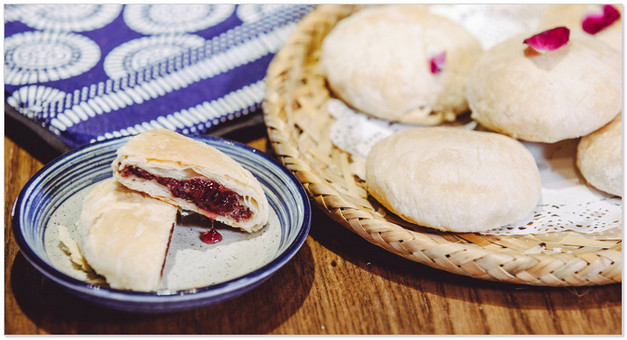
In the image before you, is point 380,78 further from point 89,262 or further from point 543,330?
point 89,262

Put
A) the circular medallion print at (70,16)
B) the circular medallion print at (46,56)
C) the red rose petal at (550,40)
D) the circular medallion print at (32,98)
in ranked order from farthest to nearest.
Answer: the circular medallion print at (70,16) < the circular medallion print at (46,56) < the circular medallion print at (32,98) < the red rose petal at (550,40)

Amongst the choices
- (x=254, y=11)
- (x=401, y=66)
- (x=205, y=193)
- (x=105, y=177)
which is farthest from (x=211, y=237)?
(x=254, y=11)

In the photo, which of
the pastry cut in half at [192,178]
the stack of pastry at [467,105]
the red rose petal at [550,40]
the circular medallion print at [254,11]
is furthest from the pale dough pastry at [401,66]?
the pastry cut in half at [192,178]

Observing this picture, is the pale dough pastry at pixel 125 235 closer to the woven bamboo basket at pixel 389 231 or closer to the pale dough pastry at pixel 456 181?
the woven bamboo basket at pixel 389 231

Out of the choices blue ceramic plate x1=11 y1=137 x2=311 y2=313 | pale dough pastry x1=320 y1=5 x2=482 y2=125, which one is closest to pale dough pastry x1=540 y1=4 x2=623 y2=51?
pale dough pastry x1=320 y1=5 x2=482 y2=125

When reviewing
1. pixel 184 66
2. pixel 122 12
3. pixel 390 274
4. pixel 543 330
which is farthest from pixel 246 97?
pixel 543 330

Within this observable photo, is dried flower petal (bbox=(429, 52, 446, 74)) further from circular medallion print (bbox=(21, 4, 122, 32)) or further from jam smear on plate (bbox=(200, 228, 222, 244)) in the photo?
circular medallion print (bbox=(21, 4, 122, 32))

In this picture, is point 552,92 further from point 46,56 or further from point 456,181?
point 46,56
